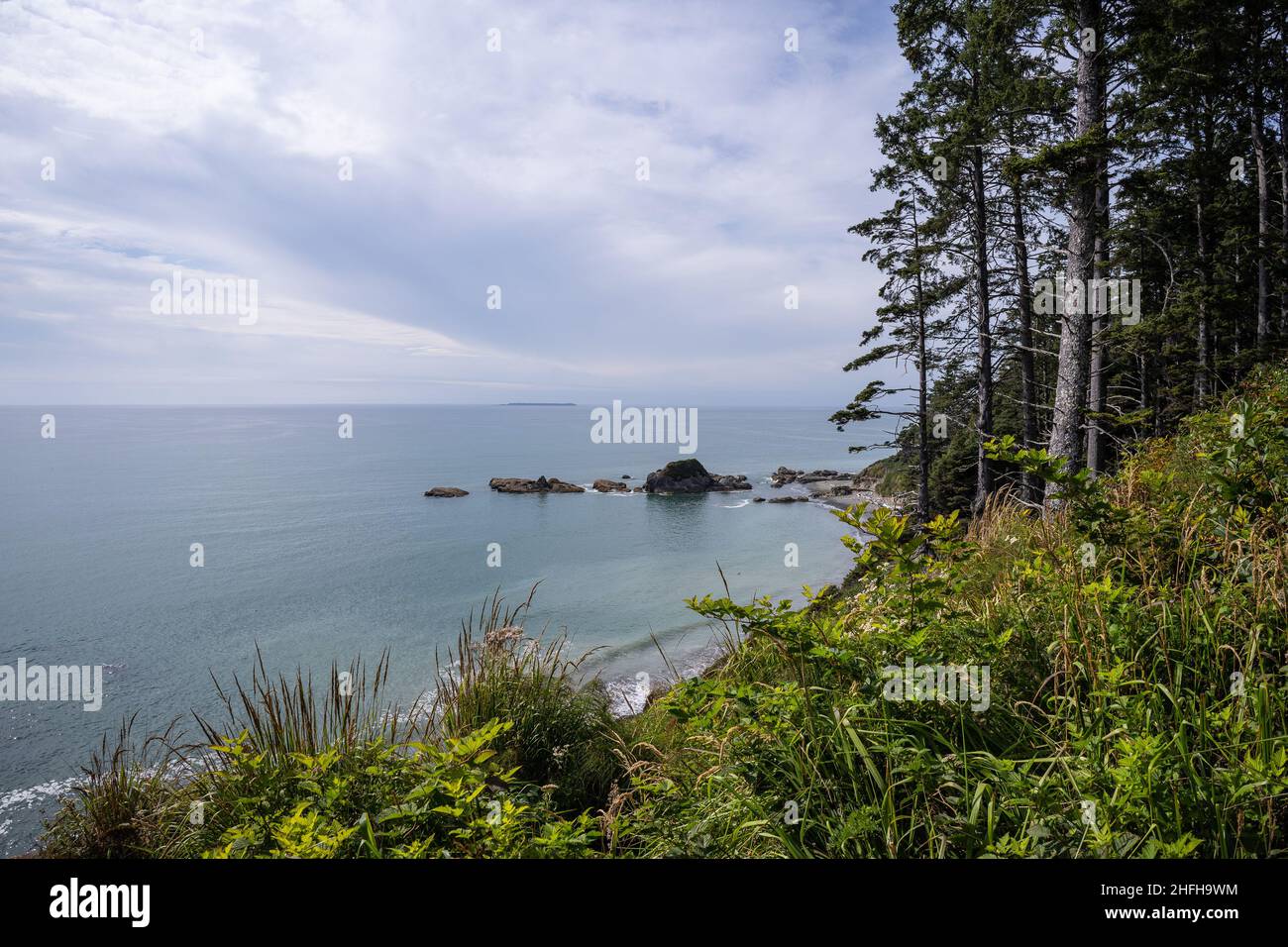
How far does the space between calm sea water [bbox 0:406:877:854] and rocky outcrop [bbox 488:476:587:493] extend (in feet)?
6.87

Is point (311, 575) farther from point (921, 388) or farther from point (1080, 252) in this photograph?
point (1080, 252)

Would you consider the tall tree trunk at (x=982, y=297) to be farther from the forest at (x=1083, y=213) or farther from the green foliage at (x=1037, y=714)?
the green foliage at (x=1037, y=714)

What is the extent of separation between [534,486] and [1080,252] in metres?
53.3

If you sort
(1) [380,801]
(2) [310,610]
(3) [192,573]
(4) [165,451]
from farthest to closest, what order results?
1. (4) [165,451]
2. (3) [192,573]
3. (2) [310,610]
4. (1) [380,801]

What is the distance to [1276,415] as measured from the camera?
5.60 metres

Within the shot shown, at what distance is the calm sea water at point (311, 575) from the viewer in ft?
60.5

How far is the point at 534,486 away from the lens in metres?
59.2

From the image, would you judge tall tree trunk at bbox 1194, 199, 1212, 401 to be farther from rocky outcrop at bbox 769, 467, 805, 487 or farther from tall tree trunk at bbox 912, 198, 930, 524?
rocky outcrop at bbox 769, 467, 805, 487

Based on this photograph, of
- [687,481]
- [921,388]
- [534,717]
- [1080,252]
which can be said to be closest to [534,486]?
[687,481]

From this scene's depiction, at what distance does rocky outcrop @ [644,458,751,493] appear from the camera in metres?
57.4

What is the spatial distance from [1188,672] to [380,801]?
417 cm

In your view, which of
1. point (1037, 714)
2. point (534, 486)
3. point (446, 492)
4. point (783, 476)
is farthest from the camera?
point (783, 476)
